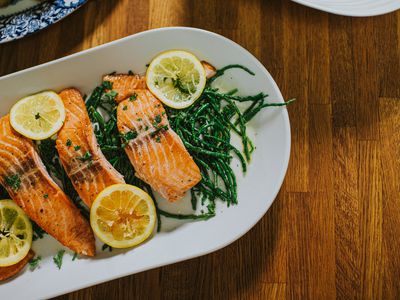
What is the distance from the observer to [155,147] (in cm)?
229

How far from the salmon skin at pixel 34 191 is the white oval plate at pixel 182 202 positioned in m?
0.13

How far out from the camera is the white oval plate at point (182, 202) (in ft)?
7.39

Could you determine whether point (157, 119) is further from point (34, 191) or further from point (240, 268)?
point (240, 268)

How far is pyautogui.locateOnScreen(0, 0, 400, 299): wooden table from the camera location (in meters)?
2.46

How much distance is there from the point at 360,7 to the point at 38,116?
5.18ft

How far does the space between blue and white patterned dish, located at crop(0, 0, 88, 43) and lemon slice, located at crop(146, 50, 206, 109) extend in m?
0.51

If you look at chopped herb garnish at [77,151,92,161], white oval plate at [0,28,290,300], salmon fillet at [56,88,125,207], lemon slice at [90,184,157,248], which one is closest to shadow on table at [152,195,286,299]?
white oval plate at [0,28,290,300]

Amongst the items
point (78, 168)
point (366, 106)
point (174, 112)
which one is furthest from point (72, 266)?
point (366, 106)

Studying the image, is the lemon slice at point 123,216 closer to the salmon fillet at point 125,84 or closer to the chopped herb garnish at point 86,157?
the chopped herb garnish at point 86,157

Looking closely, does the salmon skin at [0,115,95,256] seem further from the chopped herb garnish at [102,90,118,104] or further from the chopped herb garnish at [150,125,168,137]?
the chopped herb garnish at [150,125,168,137]

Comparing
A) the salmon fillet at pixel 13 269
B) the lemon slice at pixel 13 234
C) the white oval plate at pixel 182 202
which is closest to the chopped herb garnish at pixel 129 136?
the white oval plate at pixel 182 202

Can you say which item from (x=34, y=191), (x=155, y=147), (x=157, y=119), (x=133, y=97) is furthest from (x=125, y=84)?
(x=34, y=191)

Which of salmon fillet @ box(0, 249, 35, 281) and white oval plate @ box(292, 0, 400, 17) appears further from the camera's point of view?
salmon fillet @ box(0, 249, 35, 281)

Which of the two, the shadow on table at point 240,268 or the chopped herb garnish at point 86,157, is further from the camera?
the shadow on table at point 240,268
